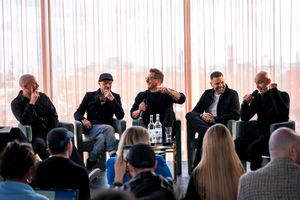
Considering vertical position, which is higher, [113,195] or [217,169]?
[113,195]

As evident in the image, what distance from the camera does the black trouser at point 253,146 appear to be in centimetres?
511

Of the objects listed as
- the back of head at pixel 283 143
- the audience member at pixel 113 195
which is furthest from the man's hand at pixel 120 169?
the audience member at pixel 113 195

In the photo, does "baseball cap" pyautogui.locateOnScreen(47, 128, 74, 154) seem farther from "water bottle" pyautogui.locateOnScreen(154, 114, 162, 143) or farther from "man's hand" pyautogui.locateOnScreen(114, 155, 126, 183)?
"water bottle" pyautogui.locateOnScreen(154, 114, 162, 143)

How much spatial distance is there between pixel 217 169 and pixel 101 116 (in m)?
3.29

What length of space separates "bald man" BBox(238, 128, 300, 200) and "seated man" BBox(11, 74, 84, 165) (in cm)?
338

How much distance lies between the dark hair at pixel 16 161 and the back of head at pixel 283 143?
4.34ft

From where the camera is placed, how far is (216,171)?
2.89 metres

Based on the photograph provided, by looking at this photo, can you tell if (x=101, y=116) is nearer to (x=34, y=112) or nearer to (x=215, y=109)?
(x=34, y=112)

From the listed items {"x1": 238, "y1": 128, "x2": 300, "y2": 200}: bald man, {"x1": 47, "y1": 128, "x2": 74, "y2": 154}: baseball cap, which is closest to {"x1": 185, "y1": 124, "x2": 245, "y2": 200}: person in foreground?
{"x1": 238, "y1": 128, "x2": 300, "y2": 200}: bald man

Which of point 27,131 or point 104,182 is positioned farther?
point 104,182

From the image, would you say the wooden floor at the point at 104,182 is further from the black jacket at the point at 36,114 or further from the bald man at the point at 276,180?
the bald man at the point at 276,180

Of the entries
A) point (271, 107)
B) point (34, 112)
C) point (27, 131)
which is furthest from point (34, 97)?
point (271, 107)

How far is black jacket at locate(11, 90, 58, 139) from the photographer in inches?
213

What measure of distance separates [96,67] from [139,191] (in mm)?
4915
